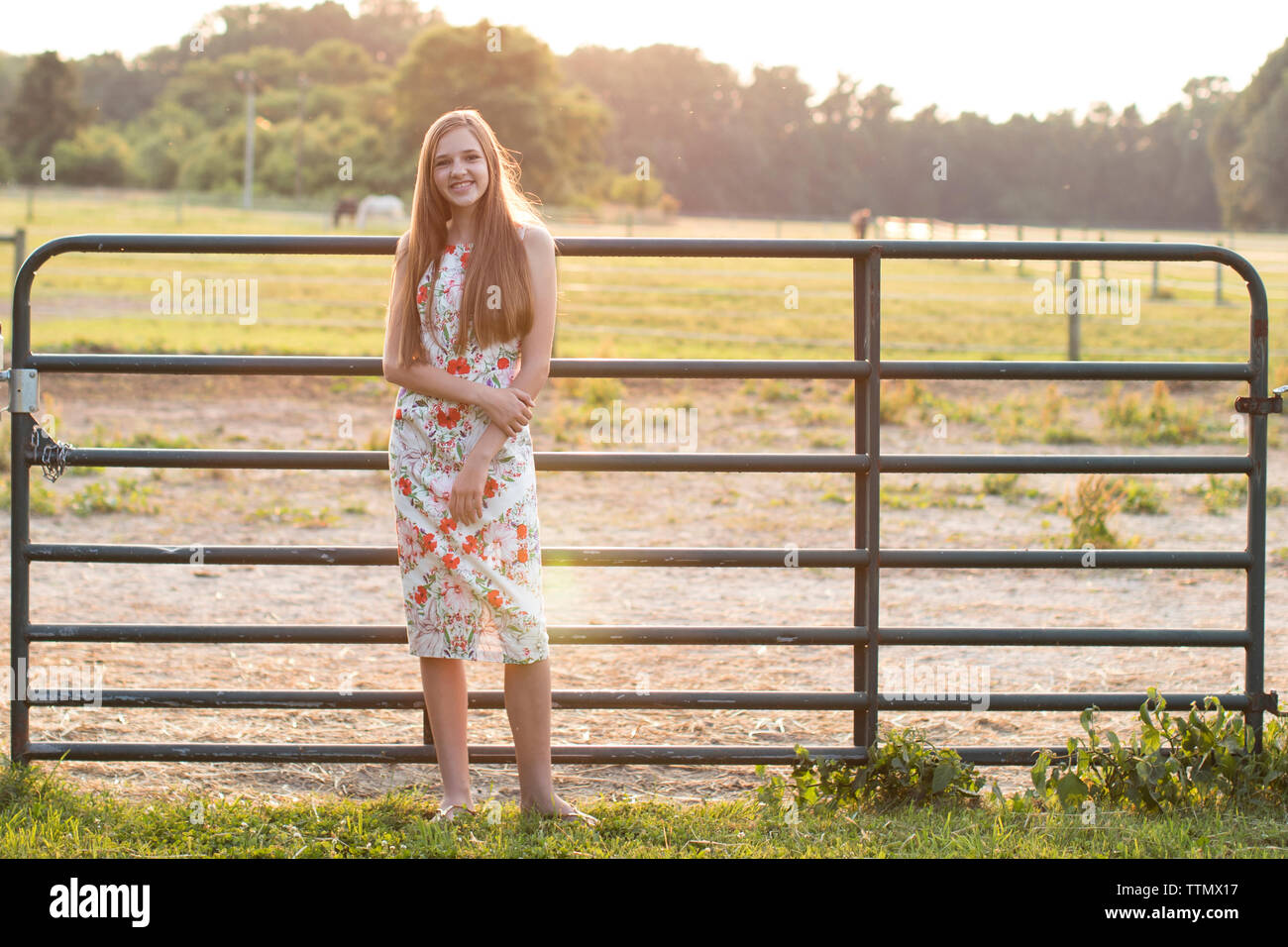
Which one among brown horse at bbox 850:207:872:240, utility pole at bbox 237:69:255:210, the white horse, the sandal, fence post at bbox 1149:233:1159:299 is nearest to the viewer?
the sandal

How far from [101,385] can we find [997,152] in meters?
52.9

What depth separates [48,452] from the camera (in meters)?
3.31

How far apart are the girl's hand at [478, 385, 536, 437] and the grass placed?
0.93 meters

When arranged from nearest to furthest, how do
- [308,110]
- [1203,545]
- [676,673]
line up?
1. [676,673]
2. [1203,545]
3. [308,110]

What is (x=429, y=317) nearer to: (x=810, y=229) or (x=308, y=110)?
(x=810, y=229)

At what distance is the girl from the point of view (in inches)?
114

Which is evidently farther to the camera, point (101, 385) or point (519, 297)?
point (101, 385)

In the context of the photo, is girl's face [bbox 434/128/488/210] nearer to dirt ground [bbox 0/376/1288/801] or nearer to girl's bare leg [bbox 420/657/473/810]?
girl's bare leg [bbox 420/657/473/810]

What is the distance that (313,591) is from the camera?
5.61 m

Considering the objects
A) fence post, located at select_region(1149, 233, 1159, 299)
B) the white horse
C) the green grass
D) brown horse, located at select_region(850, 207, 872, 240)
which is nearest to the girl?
the green grass

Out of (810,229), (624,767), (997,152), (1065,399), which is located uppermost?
(997,152)

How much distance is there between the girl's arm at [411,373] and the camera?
2.87 m

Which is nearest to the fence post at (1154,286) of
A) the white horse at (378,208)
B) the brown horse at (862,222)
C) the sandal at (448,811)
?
the brown horse at (862,222)
